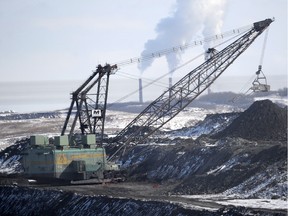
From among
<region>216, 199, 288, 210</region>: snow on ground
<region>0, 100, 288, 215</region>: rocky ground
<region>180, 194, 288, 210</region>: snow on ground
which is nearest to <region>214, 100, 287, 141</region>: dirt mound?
→ <region>0, 100, 288, 215</region>: rocky ground

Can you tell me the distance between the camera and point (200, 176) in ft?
199

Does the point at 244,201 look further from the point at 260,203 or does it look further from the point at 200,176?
the point at 200,176

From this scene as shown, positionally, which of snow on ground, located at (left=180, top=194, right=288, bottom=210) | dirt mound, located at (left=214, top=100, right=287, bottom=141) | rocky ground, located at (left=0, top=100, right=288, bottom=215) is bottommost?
snow on ground, located at (left=180, top=194, right=288, bottom=210)

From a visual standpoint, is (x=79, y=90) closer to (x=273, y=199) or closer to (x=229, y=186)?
(x=229, y=186)

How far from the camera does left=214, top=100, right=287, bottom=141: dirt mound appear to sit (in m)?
Answer: 77.1

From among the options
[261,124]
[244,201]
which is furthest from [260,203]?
[261,124]

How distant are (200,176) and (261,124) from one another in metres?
20.3

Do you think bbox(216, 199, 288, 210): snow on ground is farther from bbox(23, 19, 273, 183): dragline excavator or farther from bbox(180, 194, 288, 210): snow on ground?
bbox(23, 19, 273, 183): dragline excavator

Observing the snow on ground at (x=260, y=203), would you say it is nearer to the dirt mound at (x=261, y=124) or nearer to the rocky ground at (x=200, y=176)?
the rocky ground at (x=200, y=176)

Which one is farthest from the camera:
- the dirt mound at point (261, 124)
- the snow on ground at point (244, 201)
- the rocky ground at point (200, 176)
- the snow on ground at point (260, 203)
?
the dirt mound at point (261, 124)

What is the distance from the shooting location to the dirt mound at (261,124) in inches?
3034

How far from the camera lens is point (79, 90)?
72125mm

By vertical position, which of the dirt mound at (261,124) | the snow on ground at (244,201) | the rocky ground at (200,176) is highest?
the dirt mound at (261,124)

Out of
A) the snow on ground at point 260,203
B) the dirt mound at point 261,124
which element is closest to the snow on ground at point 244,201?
the snow on ground at point 260,203
